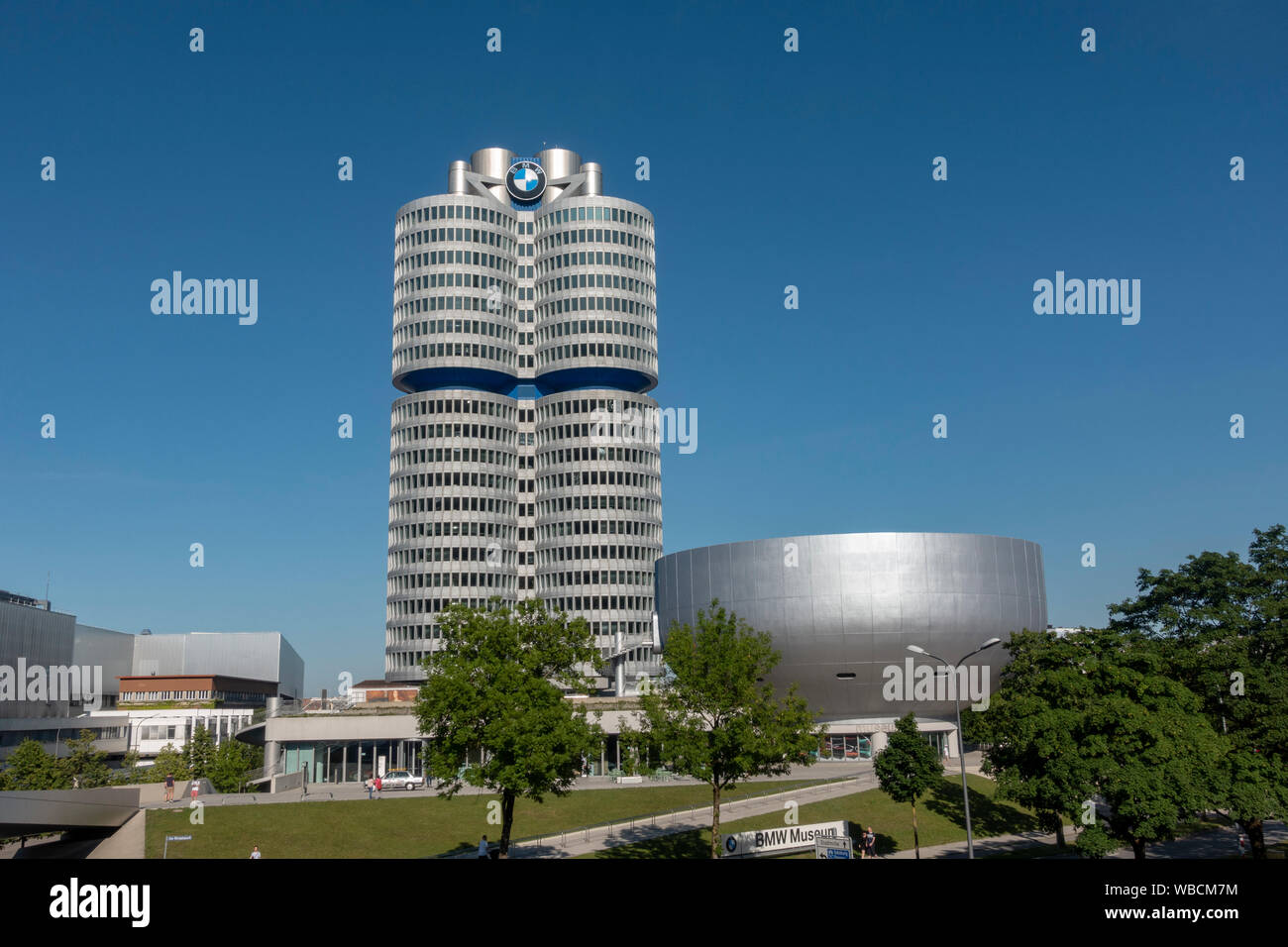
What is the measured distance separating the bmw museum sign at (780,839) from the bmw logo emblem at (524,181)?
496ft

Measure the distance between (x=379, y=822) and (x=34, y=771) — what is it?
39011 mm

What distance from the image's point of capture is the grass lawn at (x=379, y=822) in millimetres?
52875

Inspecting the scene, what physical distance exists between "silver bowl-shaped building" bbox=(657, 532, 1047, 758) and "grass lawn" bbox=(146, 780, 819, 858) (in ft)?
107

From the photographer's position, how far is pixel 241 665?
179750 mm

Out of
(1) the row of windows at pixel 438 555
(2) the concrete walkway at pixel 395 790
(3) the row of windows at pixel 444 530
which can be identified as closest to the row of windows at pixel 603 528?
(3) the row of windows at pixel 444 530

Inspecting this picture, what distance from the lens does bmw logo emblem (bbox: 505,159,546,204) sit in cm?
18025

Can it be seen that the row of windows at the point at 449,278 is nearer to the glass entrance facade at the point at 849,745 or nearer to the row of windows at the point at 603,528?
the row of windows at the point at 603,528

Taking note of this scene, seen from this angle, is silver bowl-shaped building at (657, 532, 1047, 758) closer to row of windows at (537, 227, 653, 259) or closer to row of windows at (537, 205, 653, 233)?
row of windows at (537, 227, 653, 259)

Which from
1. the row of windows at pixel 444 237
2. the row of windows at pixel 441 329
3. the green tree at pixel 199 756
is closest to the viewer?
the green tree at pixel 199 756

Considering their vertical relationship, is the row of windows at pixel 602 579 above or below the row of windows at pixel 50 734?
above

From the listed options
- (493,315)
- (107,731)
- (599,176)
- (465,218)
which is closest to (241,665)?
(107,731)

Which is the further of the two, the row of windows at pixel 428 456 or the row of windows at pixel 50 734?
the row of windows at pixel 428 456
